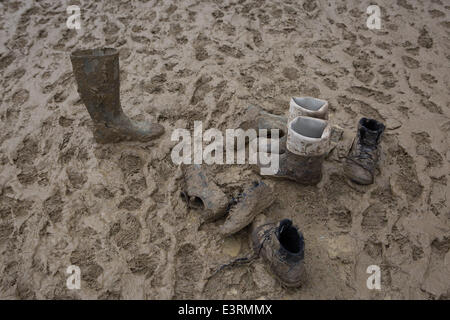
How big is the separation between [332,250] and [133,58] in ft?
7.77

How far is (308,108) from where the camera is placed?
2.12 meters

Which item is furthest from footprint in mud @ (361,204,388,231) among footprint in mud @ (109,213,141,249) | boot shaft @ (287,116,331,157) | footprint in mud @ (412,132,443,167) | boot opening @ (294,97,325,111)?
footprint in mud @ (109,213,141,249)

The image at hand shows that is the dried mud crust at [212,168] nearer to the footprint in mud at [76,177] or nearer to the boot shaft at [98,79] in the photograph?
the footprint in mud at [76,177]

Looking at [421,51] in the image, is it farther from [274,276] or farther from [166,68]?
[274,276]

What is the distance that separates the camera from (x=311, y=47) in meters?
3.18

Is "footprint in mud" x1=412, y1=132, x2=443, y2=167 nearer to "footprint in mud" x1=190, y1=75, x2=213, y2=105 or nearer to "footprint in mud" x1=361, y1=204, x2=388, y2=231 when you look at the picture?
"footprint in mud" x1=361, y1=204, x2=388, y2=231

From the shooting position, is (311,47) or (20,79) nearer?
(20,79)

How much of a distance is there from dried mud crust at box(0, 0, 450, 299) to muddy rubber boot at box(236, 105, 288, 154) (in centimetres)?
12

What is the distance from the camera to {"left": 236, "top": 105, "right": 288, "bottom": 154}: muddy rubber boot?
2.35 meters

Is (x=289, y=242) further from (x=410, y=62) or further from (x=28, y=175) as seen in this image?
(x=410, y=62)

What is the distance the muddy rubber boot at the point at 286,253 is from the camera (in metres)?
1.56

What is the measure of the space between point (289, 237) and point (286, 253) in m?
0.11

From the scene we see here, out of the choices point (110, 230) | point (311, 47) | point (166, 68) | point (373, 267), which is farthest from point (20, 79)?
point (373, 267)

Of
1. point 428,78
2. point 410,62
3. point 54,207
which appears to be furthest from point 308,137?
point 410,62
